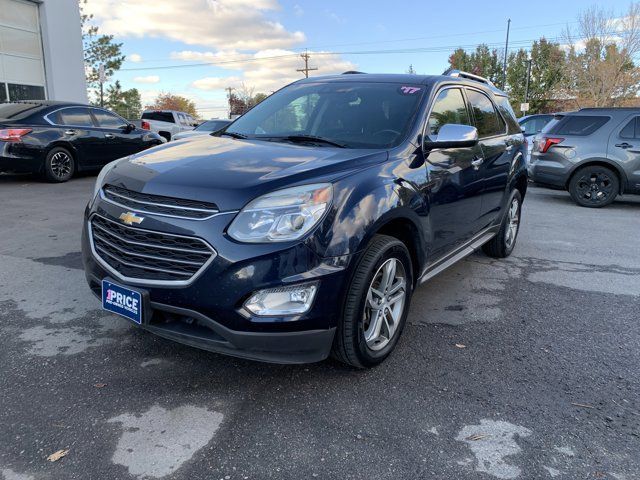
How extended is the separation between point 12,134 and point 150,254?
26.3ft

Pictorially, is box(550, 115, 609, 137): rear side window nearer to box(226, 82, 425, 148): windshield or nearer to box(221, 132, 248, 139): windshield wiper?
box(226, 82, 425, 148): windshield

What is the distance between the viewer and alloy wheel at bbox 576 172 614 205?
29.6 feet

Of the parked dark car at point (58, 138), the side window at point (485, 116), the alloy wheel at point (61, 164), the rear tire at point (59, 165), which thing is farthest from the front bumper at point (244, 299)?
the alloy wheel at point (61, 164)

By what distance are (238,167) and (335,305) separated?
0.95 m

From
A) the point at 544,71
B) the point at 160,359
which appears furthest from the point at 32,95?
the point at 544,71

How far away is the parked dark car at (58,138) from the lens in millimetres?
9047

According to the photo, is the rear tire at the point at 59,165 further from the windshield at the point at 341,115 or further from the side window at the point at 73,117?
the windshield at the point at 341,115

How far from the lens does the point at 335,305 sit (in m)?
2.59

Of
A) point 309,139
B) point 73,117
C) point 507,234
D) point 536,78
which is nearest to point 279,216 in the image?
point 309,139

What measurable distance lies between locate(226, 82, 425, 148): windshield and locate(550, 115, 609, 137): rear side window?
263 inches

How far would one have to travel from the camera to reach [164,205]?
2607mm

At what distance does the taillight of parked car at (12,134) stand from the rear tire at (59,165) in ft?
2.19

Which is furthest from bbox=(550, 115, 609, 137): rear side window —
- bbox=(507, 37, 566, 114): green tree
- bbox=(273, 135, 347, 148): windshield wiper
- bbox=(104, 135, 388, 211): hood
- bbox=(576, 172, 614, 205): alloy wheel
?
bbox=(507, 37, 566, 114): green tree

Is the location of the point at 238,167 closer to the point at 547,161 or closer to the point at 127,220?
the point at 127,220
